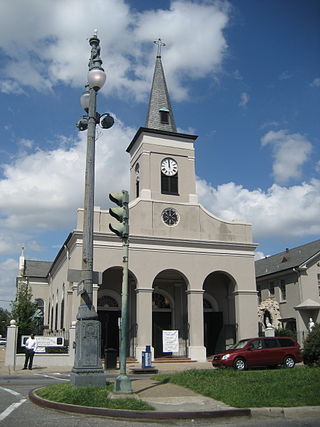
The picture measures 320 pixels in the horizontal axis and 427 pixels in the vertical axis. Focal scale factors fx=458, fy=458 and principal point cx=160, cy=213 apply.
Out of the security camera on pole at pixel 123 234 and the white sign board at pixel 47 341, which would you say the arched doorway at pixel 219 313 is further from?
the security camera on pole at pixel 123 234

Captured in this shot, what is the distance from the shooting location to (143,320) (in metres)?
25.7

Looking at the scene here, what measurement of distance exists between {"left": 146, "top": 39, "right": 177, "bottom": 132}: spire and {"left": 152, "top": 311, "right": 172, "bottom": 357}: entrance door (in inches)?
486

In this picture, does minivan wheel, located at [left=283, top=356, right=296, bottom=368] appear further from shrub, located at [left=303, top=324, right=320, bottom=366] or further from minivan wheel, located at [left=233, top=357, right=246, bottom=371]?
shrub, located at [left=303, top=324, right=320, bottom=366]

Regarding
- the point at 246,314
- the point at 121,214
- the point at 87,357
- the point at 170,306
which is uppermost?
the point at 121,214

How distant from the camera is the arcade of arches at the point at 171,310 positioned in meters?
27.7

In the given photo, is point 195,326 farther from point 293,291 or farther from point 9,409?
point 9,409

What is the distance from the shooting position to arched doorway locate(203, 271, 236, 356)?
2939 cm

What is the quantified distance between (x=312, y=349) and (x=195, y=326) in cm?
1009

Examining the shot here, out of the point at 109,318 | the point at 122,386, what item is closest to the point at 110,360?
the point at 109,318

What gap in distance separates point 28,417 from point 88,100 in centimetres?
789

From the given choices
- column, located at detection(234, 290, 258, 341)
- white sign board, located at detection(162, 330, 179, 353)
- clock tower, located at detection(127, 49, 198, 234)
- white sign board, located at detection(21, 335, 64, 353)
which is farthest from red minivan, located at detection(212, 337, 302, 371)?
clock tower, located at detection(127, 49, 198, 234)

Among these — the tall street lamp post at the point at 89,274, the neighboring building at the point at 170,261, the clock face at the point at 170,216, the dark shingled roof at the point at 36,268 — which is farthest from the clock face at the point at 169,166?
the dark shingled roof at the point at 36,268

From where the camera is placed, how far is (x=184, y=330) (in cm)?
2892

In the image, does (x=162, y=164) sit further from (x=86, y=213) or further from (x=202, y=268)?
(x=86, y=213)
